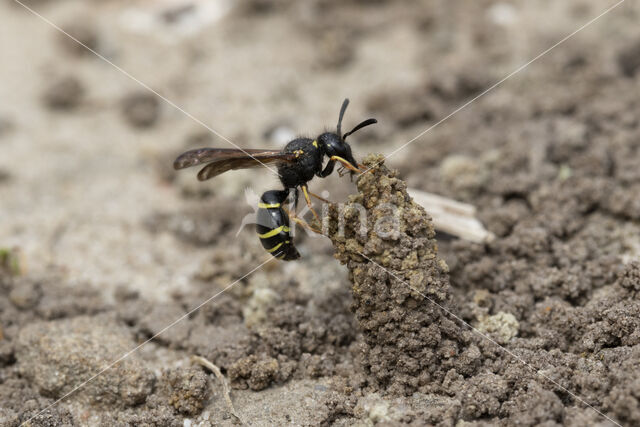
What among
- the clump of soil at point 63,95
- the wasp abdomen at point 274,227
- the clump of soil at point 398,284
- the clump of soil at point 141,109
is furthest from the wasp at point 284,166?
the clump of soil at point 63,95

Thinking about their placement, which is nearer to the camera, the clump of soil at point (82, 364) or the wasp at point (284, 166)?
the clump of soil at point (82, 364)

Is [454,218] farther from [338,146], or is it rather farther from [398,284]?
[398,284]

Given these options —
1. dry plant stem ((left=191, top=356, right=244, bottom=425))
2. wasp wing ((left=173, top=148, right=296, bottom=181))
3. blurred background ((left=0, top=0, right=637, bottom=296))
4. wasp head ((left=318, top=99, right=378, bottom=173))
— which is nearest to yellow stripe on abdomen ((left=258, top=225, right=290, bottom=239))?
wasp wing ((left=173, top=148, right=296, bottom=181))

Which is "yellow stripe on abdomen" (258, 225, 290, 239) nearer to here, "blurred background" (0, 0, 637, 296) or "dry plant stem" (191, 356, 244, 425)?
"dry plant stem" (191, 356, 244, 425)

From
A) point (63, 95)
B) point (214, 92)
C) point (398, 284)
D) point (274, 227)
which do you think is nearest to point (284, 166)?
point (274, 227)

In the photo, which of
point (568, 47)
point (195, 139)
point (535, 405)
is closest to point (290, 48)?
point (195, 139)

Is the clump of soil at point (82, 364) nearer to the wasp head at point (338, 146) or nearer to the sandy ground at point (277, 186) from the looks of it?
the sandy ground at point (277, 186)

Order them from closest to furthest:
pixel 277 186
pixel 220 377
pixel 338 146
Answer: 1. pixel 220 377
2. pixel 338 146
3. pixel 277 186
